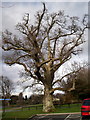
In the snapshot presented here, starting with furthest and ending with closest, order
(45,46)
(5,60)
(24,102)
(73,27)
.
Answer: (24,102) < (45,46) < (73,27) < (5,60)

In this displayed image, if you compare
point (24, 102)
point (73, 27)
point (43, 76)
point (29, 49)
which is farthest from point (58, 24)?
point (24, 102)

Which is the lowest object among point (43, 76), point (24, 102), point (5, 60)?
point (24, 102)

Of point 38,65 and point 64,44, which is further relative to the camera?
point 64,44

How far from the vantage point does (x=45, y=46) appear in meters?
29.9

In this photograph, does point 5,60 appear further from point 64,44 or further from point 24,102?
point 24,102

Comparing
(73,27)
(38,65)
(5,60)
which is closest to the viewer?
(38,65)

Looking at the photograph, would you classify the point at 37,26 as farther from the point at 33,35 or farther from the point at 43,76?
the point at 43,76

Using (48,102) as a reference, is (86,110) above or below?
above

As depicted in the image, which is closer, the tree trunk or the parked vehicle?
the parked vehicle

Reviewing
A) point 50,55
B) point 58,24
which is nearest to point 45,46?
point 50,55

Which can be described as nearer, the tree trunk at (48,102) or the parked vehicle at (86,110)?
the parked vehicle at (86,110)

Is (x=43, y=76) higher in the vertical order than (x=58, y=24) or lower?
lower

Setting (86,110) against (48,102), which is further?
(48,102)

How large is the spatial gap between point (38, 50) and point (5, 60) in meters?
4.77
